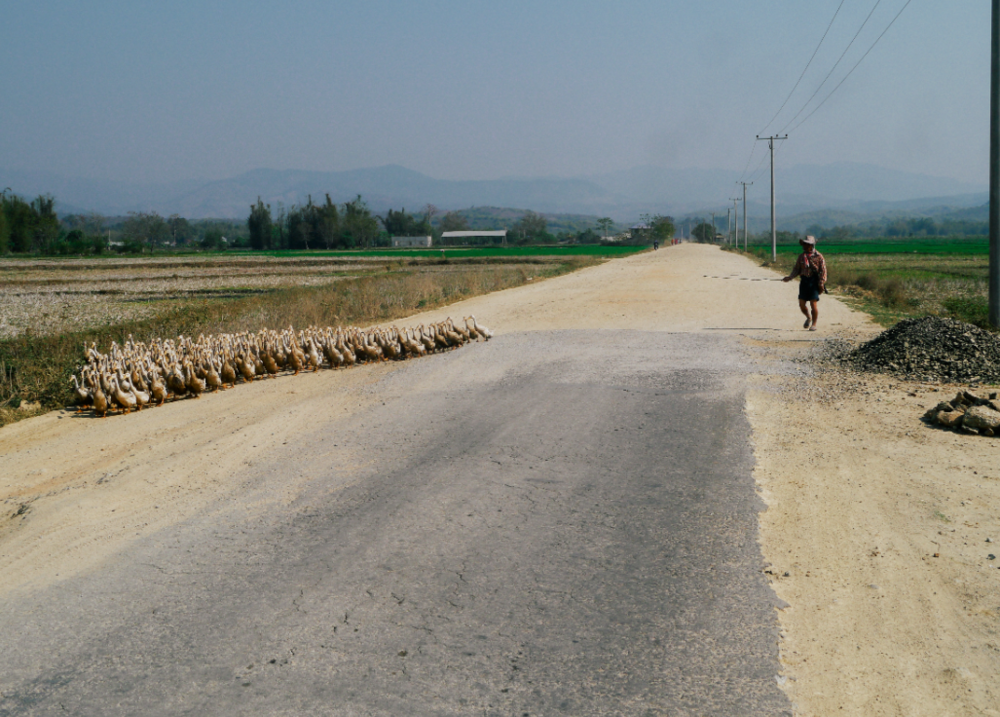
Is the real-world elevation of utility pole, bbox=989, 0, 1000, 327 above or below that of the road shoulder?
above

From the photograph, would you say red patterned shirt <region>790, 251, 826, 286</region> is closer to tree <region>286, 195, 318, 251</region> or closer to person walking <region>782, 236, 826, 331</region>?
person walking <region>782, 236, 826, 331</region>

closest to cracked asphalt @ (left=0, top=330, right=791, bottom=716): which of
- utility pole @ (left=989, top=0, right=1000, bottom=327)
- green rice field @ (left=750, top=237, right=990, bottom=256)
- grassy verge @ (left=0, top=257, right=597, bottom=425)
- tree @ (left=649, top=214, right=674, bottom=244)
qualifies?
grassy verge @ (left=0, top=257, right=597, bottom=425)

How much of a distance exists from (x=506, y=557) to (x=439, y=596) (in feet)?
2.39

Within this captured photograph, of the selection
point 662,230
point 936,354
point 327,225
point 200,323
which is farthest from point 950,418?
point 662,230

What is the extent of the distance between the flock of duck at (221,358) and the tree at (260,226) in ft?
436

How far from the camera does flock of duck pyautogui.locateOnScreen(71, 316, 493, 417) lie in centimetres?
1179

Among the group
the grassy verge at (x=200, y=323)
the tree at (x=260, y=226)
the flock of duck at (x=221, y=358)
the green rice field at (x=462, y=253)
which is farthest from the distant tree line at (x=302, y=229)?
the flock of duck at (x=221, y=358)

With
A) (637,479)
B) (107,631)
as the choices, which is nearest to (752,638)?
(637,479)

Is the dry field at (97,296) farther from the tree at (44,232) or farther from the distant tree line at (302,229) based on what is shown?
the distant tree line at (302,229)

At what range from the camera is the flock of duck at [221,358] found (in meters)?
11.8

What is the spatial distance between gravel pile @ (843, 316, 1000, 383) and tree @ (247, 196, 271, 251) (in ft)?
454

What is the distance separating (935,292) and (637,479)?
30251 mm

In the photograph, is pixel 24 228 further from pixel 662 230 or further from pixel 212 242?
pixel 662 230

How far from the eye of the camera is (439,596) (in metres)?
5.24
